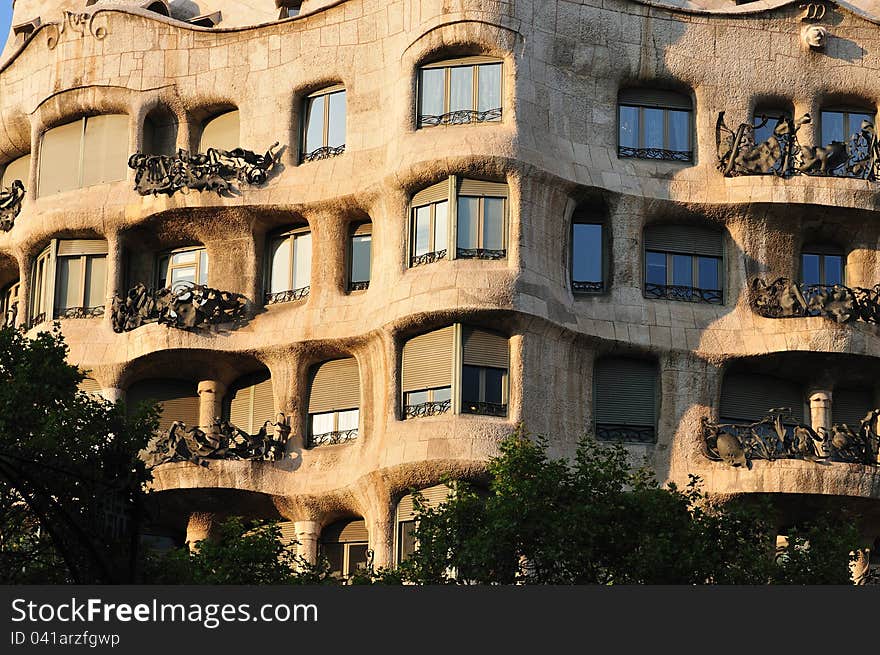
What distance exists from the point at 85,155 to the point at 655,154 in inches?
524

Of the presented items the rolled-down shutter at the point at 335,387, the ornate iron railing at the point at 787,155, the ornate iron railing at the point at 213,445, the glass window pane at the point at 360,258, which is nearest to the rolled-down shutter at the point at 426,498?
the rolled-down shutter at the point at 335,387

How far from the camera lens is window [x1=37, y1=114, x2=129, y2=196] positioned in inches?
2114

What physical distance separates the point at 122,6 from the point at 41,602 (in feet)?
88.4

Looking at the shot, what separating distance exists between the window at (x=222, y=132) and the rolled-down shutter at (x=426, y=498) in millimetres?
10325

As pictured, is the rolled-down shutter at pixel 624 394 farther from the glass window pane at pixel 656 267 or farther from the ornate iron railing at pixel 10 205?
the ornate iron railing at pixel 10 205

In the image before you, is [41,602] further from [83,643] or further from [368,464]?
[368,464]

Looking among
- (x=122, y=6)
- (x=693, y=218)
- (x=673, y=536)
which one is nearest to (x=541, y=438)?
(x=673, y=536)

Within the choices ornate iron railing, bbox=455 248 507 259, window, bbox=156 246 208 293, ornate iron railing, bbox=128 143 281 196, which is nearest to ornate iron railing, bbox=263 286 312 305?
window, bbox=156 246 208 293

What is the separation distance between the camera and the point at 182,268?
53.0 m

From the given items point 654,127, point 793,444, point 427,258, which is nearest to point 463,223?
point 427,258

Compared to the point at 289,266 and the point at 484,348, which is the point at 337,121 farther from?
the point at 484,348

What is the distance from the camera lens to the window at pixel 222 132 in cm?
5334

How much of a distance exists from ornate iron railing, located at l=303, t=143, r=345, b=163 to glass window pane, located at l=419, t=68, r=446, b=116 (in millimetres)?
2482

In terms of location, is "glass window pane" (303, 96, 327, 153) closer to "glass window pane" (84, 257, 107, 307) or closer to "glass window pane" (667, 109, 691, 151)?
"glass window pane" (84, 257, 107, 307)
